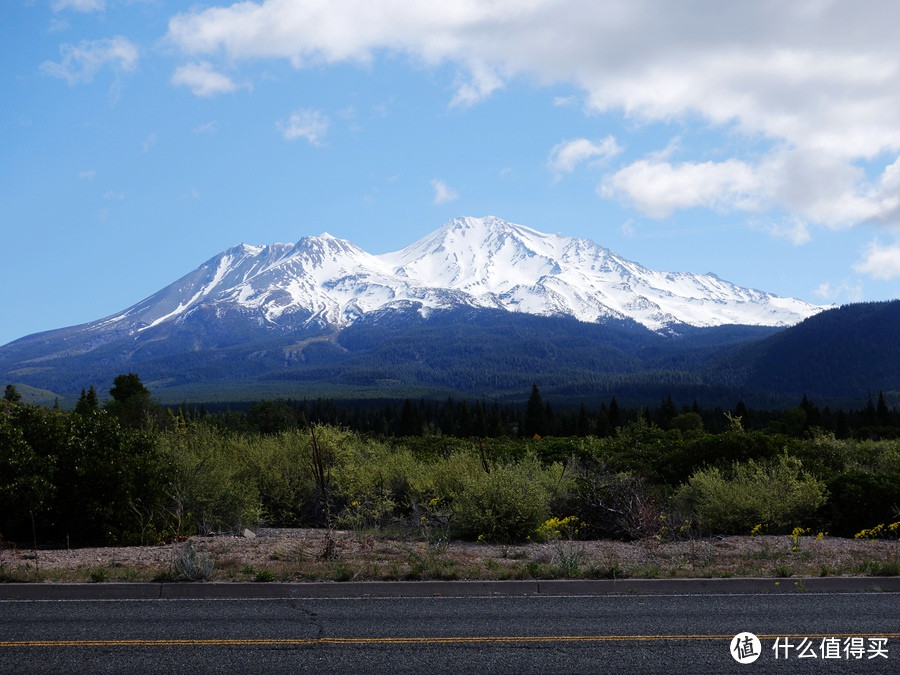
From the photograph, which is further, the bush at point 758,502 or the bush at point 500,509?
the bush at point 758,502

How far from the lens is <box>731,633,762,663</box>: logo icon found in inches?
276

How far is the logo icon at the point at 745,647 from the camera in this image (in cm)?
701

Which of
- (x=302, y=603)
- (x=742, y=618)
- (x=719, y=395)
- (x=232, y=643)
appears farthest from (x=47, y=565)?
(x=719, y=395)

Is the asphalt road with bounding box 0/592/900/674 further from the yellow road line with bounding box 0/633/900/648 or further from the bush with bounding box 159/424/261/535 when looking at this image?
the bush with bounding box 159/424/261/535

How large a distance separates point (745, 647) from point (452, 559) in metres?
5.22

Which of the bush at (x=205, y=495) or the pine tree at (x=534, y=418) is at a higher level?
the bush at (x=205, y=495)

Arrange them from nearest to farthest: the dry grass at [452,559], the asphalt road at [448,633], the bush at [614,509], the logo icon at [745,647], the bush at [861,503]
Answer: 1. the asphalt road at [448,633]
2. the logo icon at [745,647]
3. the dry grass at [452,559]
4. the bush at [614,509]
5. the bush at [861,503]

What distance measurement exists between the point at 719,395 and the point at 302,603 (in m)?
187

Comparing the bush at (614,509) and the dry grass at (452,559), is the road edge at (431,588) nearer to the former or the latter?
the dry grass at (452,559)

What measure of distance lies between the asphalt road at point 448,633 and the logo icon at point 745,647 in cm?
7

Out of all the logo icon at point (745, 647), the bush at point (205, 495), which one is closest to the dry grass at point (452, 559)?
the bush at point (205, 495)

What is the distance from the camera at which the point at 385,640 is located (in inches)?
299

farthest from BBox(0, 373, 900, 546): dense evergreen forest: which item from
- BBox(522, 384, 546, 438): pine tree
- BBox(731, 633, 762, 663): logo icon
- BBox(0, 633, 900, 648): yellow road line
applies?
BBox(522, 384, 546, 438): pine tree

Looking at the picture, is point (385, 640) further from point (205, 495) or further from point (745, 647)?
point (205, 495)
